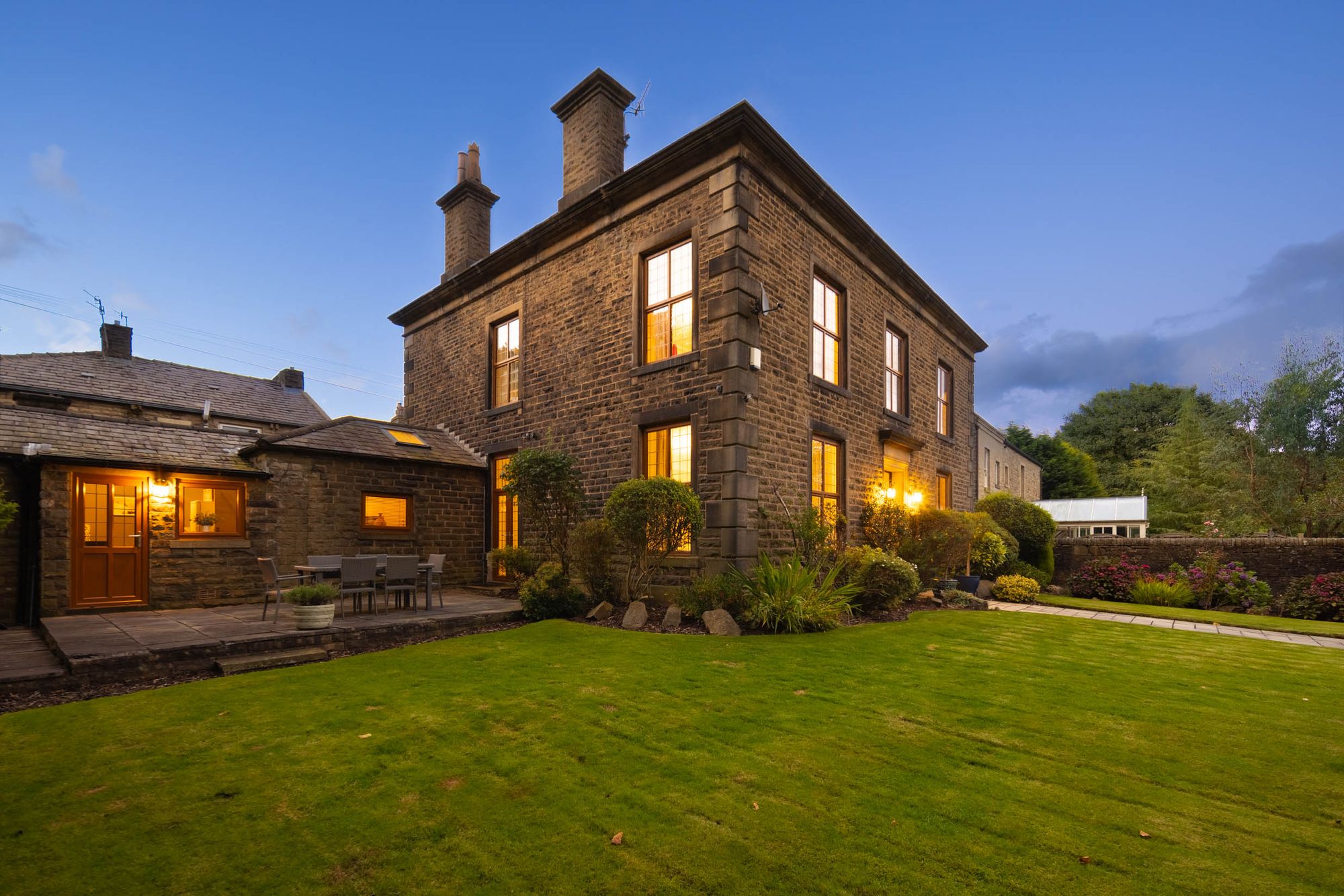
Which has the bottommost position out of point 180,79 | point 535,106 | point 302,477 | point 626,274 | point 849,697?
point 849,697

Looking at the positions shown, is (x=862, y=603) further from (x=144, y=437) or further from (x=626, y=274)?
(x=144, y=437)

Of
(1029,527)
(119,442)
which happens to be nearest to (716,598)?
(119,442)

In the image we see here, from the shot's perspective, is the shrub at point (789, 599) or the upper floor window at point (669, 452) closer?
the shrub at point (789, 599)

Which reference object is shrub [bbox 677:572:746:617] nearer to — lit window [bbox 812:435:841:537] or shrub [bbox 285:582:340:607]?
lit window [bbox 812:435:841:537]

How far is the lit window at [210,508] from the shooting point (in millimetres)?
9523

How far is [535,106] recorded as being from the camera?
99.3 metres

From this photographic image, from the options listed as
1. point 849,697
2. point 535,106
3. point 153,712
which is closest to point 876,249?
point 849,697

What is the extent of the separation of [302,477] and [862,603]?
10447 millimetres

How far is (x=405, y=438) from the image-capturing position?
12773mm

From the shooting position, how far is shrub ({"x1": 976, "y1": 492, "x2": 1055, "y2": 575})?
48.0 ft

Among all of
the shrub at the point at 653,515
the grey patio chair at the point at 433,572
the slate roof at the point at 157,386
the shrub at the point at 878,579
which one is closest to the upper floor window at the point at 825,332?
the shrub at the point at 878,579

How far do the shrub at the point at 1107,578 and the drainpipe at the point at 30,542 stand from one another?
1953 cm

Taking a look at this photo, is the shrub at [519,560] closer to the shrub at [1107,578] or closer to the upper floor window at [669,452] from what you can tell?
the upper floor window at [669,452]

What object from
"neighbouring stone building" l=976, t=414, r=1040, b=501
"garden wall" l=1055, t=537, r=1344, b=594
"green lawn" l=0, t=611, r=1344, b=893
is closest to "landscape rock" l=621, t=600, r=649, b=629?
"green lawn" l=0, t=611, r=1344, b=893
